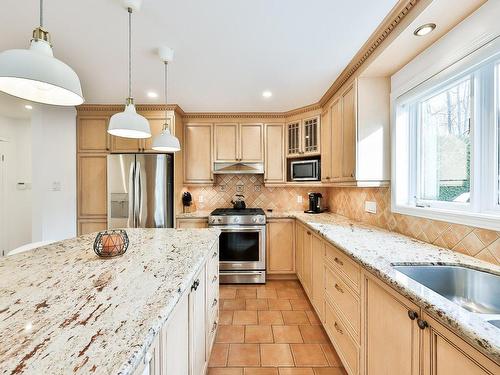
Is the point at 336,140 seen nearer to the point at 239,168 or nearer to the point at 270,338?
the point at 239,168

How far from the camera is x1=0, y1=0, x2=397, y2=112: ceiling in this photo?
141 centimetres

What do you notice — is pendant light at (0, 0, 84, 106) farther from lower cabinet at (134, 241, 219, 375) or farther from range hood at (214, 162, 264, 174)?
range hood at (214, 162, 264, 174)

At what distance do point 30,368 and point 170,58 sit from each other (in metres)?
2.05

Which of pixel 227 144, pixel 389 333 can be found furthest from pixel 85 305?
pixel 227 144

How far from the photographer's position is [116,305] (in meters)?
0.74

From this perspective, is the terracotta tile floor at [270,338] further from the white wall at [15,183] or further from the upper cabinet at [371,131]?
the white wall at [15,183]

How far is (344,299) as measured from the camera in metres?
1.56

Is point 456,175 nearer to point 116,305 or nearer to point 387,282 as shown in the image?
point 387,282

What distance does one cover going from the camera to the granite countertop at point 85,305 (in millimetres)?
506

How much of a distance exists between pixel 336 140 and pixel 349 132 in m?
0.33

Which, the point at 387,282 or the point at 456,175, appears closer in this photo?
the point at 387,282

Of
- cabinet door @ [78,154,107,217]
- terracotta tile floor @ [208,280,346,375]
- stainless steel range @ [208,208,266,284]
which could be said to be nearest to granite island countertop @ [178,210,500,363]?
terracotta tile floor @ [208,280,346,375]

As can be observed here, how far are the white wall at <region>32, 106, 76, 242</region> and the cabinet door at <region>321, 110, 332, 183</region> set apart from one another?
3355mm

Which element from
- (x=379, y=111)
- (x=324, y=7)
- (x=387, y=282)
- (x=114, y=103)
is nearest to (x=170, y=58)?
(x=324, y=7)
